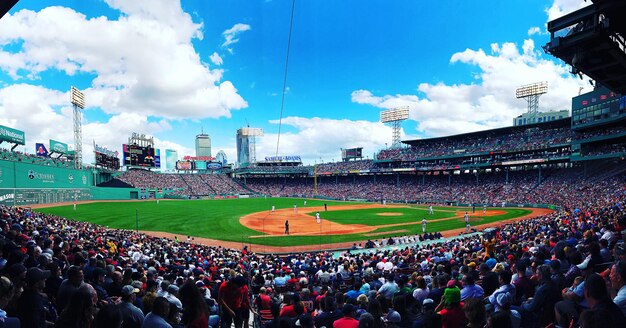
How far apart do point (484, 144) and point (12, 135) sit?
86.9 meters

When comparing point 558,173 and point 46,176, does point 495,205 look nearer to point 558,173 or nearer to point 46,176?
point 558,173

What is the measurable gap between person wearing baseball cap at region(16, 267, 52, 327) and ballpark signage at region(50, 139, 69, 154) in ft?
264

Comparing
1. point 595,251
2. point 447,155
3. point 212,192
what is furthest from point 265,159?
point 595,251

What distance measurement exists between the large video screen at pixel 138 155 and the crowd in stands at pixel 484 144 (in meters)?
63.1

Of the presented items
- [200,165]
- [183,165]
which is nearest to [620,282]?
[183,165]

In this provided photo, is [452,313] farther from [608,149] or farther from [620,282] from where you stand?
[608,149]

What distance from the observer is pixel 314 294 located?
8.07 m

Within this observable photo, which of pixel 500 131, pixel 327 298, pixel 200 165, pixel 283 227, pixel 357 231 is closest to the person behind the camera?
pixel 327 298

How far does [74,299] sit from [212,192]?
87710mm

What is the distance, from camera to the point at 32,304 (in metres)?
4.06

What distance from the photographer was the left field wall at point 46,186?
48.2 metres

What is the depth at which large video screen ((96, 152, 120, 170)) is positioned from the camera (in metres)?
74.6

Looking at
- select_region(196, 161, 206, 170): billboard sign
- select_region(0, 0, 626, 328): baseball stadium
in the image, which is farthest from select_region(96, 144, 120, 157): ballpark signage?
select_region(196, 161, 206, 170): billboard sign

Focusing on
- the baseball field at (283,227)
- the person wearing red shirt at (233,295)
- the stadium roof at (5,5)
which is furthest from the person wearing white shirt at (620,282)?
the baseball field at (283,227)
